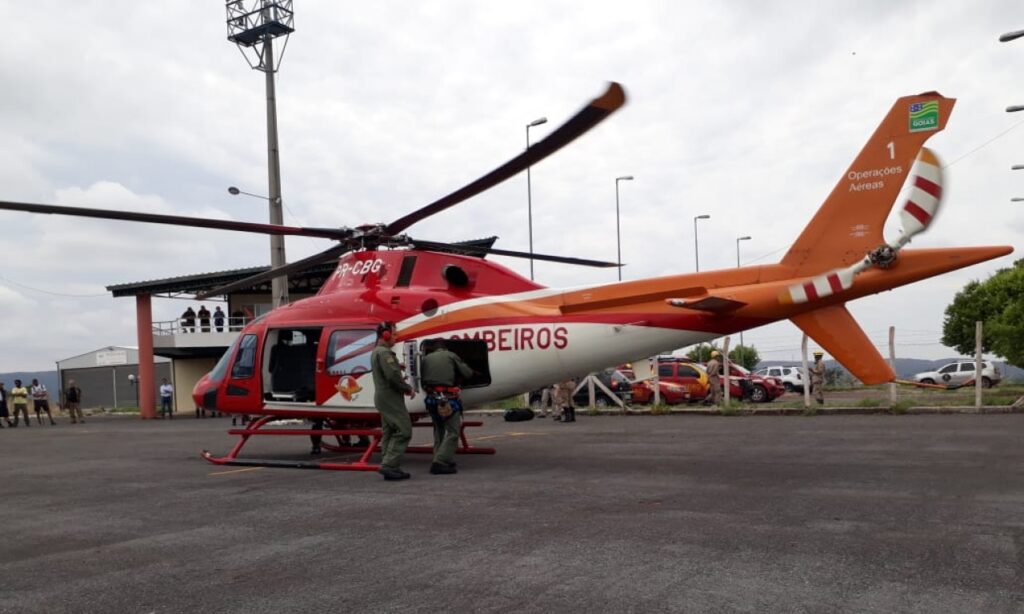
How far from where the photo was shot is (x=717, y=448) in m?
11.6

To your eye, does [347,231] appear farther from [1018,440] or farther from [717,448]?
[1018,440]

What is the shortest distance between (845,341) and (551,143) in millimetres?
3982

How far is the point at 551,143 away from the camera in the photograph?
23.5 ft

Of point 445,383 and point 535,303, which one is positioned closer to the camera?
point 445,383

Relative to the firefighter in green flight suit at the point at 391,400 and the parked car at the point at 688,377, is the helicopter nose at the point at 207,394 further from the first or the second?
the parked car at the point at 688,377

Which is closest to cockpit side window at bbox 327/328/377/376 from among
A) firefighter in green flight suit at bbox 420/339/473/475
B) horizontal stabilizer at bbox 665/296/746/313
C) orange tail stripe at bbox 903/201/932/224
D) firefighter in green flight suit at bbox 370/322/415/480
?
firefighter in green flight suit at bbox 370/322/415/480

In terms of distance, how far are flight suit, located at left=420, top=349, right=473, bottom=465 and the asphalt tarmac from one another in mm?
474

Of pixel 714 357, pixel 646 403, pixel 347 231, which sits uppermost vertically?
pixel 347 231

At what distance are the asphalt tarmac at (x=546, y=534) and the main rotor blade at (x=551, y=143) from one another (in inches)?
132

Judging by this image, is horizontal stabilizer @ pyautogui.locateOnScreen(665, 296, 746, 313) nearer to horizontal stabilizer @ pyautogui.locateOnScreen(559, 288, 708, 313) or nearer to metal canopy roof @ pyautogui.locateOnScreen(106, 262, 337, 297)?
horizontal stabilizer @ pyautogui.locateOnScreen(559, 288, 708, 313)

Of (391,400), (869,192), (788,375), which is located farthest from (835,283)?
(788,375)

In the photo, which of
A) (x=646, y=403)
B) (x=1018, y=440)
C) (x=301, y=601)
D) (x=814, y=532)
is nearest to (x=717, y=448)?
(x=1018, y=440)

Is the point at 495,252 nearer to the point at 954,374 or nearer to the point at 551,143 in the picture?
the point at 551,143

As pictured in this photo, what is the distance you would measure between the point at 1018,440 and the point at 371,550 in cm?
1028
